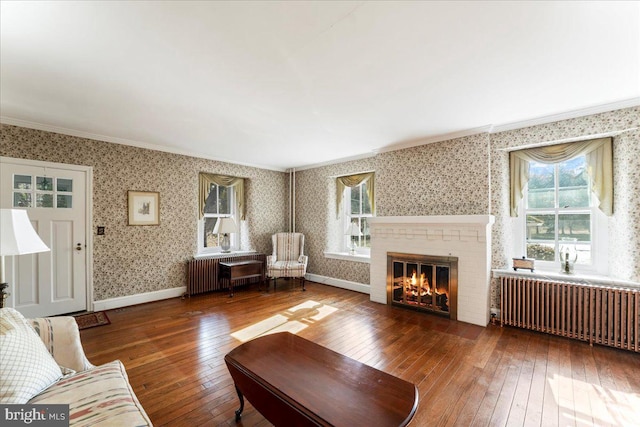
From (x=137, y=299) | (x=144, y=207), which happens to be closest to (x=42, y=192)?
(x=144, y=207)

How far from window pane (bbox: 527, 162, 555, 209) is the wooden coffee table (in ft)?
10.6

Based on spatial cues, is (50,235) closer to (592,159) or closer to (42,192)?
(42,192)

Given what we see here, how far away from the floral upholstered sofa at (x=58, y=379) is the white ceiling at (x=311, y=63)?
179cm

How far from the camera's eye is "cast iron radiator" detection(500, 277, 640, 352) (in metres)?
2.72

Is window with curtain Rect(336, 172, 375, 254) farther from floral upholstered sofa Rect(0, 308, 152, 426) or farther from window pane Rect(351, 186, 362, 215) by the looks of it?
floral upholstered sofa Rect(0, 308, 152, 426)

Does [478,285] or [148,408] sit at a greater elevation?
[478,285]

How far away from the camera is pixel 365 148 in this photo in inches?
183

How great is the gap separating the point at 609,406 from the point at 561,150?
8.54 feet

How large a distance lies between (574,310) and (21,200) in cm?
653

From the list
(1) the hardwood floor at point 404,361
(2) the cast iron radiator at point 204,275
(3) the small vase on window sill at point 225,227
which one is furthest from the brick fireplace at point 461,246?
(2) the cast iron radiator at point 204,275

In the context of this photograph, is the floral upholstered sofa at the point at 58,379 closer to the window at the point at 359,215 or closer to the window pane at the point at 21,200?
the window pane at the point at 21,200

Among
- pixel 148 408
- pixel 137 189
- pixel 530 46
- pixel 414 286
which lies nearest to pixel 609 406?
pixel 414 286

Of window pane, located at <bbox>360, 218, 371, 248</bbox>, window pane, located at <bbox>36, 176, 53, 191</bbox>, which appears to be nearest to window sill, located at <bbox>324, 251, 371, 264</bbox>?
window pane, located at <bbox>360, 218, 371, 248</bbox>

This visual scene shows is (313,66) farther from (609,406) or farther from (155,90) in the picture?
(609,406)
